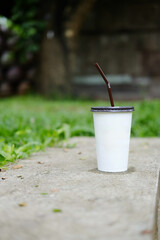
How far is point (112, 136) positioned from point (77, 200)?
55cm

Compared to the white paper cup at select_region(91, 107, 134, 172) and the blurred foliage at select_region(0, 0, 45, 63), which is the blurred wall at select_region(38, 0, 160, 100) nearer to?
the blurred foliage at select_region(0, 0, 45, 63)

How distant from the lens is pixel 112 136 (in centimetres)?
197

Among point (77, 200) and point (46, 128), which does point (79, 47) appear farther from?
point (77, 200)

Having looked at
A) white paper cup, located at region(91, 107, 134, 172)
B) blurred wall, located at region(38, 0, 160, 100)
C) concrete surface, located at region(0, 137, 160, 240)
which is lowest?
concrete surface, located at region(0, 137, 160, 240)

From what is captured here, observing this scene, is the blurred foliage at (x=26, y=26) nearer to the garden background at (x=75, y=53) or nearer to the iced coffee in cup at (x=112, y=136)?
the garden background at (x=75, y=53)

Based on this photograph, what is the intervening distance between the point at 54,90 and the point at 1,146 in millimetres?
4786

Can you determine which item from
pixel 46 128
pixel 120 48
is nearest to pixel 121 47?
pixel 120 48

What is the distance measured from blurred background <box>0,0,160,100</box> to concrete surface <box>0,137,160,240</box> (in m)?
5.03

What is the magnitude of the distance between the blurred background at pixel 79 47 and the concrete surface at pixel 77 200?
5028 millimetres

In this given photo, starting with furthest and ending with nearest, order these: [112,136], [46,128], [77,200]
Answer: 1. [46,128]
2. [112,136]
3. [77,200]

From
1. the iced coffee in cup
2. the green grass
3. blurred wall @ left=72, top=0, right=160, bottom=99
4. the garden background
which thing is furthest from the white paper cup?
blurred wall @ left=72, top=0, right=160, bottom=99

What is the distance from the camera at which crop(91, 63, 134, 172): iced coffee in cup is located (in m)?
1.94

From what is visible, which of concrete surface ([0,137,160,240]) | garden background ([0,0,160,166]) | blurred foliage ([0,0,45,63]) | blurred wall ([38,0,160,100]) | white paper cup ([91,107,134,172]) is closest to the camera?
concrete surface ([0,137,160,240])

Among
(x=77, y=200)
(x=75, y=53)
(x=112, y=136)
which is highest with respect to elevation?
(x=75, y=53)
